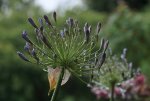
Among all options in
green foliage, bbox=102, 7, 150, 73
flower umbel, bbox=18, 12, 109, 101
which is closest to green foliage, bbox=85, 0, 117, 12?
green foliage, bbox=102, 7, 150, 73

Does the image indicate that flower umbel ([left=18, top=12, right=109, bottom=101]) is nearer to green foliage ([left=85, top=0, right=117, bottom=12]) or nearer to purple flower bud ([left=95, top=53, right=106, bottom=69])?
purple flower bud ([left=95, top=53, right=106, bottom=69])

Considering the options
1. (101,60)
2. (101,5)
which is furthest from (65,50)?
(101,5)

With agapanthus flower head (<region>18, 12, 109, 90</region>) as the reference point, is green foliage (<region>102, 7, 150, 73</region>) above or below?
above

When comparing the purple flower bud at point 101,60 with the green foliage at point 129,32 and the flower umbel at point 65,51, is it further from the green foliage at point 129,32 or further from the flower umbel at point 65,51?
the green foliage at point 129,32

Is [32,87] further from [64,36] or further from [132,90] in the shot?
[64,36]

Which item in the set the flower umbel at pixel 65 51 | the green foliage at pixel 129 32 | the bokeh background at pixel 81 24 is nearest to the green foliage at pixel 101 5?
the bokeh background at pixel 81 24

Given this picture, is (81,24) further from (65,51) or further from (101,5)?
(65,51)

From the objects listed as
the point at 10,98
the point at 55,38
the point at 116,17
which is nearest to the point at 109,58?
the point at 55,38

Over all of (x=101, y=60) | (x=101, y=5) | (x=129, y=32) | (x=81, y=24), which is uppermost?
(x=101, y=5)
